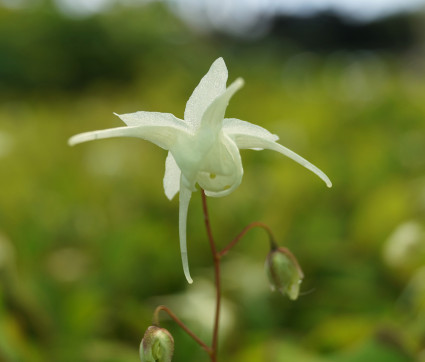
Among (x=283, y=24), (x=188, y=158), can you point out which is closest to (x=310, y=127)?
(x=188, y=158)

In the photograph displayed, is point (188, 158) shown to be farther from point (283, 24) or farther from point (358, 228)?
point (283, 24)

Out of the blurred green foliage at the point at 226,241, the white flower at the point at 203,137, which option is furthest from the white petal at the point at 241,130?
the blurred green foliage at the point at 226,241

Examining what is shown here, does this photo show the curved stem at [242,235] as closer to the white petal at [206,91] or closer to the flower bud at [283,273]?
the flower bud at [283,273]

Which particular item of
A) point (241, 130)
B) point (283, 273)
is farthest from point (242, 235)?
point (241, 130)

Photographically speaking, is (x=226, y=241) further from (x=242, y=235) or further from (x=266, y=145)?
(x=266, y=145)

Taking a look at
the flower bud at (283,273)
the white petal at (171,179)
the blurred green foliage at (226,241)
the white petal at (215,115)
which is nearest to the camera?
the white petal at (215,115)

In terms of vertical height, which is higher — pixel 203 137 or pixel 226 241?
pixel 203 137
